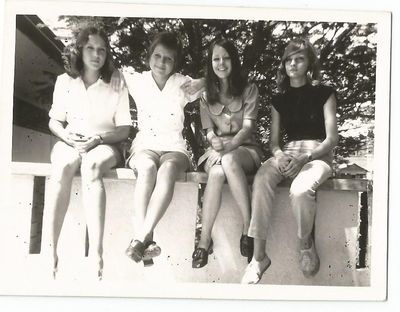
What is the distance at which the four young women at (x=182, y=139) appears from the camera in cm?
210

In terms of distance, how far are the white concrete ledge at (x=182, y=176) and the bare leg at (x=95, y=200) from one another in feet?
0.16

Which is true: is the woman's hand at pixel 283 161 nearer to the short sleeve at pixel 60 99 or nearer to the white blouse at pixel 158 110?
the white blouse at pixel 158 110

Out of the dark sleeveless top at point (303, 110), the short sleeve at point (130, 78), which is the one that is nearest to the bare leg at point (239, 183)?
the dark sleeveless top at point (303, 110)

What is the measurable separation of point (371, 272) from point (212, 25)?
1.18 m

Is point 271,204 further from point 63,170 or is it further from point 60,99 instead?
point 60,99

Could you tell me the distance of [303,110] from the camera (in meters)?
2.16

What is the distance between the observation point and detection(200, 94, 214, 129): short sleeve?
84.9 inches

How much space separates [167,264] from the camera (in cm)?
211

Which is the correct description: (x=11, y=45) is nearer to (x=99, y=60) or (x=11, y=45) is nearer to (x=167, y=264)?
(x=99, y=60)

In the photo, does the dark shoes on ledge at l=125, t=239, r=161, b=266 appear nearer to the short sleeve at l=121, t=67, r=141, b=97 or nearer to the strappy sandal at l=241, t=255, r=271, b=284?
the strappy sandal at l=241, t=255, r=271, b=284

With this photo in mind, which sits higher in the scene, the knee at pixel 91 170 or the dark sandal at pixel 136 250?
the knee at pixel 91 170

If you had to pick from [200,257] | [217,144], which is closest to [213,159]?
[217,144]

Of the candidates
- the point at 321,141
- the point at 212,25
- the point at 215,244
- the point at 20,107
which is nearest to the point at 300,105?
the point at 321,141

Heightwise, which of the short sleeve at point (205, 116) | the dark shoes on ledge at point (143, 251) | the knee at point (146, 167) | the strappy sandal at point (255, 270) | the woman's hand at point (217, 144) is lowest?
the strappy sandal at point (255, 270)
